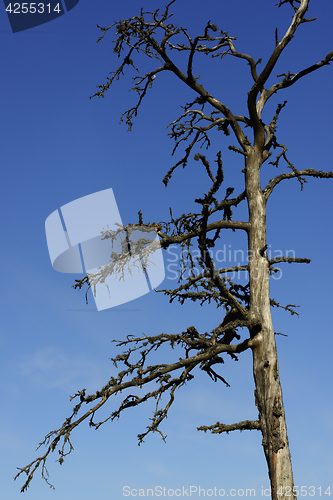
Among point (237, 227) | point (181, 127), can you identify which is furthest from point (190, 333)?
point (181, 127)

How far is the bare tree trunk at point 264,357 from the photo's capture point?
6.75m

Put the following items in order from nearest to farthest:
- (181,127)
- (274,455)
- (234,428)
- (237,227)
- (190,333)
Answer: (274,455)
(234,428)
(190,333)
(237,227)
(181,127)

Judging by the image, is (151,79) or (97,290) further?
(151,79)

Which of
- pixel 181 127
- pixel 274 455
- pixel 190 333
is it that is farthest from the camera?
pixel 181 127

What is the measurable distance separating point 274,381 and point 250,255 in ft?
7.35

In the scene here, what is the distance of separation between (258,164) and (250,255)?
1912mm

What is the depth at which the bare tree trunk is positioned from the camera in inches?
266

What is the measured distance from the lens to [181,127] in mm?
9188

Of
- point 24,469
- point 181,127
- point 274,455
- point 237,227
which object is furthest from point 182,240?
point 24,469

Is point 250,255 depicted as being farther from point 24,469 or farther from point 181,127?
point 24,469

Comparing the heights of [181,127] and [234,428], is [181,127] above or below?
above

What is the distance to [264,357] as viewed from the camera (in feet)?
24.1

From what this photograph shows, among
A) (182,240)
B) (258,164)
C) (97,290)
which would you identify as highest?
(258,164)

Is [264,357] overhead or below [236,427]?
overhead
